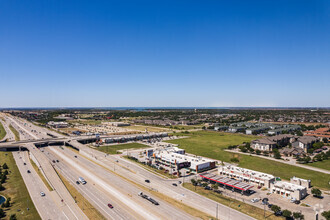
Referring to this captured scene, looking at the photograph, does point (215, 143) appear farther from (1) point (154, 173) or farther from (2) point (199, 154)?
(1) point (154, 173)

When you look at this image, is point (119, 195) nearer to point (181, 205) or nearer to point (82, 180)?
point (181, 205)

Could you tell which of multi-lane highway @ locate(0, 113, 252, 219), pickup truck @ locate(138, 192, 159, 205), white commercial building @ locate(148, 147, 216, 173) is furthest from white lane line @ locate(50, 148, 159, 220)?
white commercial building @ locate(148, 147, 216, 173)

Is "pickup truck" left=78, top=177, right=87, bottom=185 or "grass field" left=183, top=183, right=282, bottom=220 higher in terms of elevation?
"pickup truck" left=78, top=177, right=87, bottom=185

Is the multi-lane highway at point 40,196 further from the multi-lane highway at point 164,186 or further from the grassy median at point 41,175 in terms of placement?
the multi-lane highway at point 164,186

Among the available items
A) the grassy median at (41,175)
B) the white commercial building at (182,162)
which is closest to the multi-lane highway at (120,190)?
the grassy median at (41,175)

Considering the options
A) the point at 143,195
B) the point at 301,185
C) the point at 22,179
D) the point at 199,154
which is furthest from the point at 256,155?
the point at 22,179

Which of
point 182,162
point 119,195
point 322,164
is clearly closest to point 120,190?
point 119,195

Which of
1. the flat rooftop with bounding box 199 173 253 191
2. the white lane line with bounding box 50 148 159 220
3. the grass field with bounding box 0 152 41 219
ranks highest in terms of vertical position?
the flat rooftop with bounding box 199 173 253 191

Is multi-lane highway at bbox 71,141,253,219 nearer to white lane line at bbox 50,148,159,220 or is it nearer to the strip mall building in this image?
white lane line at bbox 50,148,159,220
